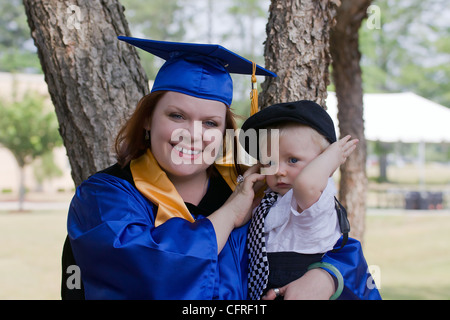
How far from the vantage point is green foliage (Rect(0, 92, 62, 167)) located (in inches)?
681

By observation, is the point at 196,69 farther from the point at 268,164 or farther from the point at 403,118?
the point at 403,118

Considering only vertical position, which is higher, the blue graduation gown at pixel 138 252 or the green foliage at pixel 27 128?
the green foliage at pixel 27 128

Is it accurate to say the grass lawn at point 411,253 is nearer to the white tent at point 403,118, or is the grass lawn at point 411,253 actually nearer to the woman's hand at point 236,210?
the white tent at point 403,118

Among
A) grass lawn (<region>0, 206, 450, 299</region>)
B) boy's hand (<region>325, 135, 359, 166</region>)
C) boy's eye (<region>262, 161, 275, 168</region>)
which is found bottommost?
grass lawn (<region>0, 206, 450, 299</region>)

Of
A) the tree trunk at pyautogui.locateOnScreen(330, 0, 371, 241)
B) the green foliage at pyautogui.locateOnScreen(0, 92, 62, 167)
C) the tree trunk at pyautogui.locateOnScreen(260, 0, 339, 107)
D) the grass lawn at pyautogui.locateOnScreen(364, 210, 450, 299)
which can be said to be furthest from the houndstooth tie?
the green foliage at pyautogui.locateOnScreen(0, 92, 62, 167)

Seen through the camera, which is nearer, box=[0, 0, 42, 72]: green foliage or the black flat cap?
the black flat cap

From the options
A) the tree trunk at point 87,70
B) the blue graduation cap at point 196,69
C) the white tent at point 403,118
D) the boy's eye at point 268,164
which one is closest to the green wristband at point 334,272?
the boy's eye at point 268,164

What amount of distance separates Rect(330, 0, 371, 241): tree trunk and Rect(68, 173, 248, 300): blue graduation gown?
3.61m

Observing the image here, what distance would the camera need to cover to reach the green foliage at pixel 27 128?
17297 mm

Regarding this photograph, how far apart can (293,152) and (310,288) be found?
0.48 metres

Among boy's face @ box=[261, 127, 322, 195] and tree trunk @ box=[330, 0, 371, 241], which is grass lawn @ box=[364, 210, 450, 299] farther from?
boy's face @ box=[261, 127, 322, 195]

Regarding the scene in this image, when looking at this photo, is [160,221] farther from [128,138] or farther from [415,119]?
[415,119]

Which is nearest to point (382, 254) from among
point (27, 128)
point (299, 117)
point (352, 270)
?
point (352, 270)

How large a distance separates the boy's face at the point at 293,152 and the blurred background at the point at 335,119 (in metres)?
0.97
